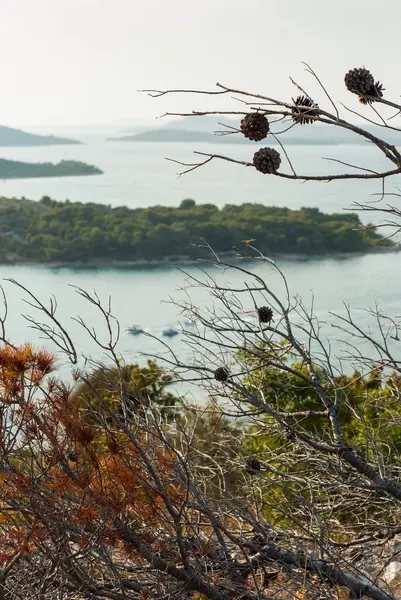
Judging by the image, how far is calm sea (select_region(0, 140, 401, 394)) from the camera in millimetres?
34656

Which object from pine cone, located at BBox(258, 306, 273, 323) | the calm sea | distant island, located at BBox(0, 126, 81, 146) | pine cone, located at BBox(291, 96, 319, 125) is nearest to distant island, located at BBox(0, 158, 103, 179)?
the calm sea

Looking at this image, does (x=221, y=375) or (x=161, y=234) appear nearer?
(x=221, y=375)

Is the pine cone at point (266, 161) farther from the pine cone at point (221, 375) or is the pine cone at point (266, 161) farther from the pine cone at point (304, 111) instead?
the pine cone at point (221, 375)

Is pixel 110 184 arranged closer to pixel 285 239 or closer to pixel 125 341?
pixel 285 239

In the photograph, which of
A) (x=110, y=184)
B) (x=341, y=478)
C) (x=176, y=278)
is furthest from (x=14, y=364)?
(x=110, y=184)

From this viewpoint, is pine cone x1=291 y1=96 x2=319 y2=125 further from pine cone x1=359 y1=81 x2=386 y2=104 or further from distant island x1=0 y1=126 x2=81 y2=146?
distant island x1=0 y1=126 x2=81 y2=146

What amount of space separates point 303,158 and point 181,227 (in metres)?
33.6

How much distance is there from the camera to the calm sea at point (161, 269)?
34656mm

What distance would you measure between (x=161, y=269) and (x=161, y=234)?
2.24 metres

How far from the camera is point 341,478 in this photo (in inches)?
101

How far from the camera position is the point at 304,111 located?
4.71 ft

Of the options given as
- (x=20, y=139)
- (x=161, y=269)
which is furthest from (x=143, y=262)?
(x=20, y=139)

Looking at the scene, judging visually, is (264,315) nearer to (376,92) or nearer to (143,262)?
(376,92)

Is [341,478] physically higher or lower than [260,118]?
lower
